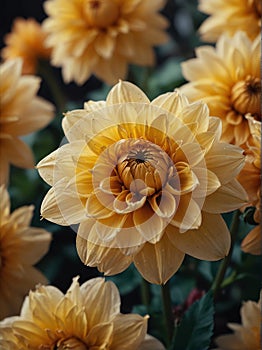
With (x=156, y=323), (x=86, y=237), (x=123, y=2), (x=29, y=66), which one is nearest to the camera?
(x=86, y=237)

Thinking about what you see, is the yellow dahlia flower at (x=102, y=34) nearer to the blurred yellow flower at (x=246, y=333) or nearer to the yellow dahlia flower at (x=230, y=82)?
the yellow dahlia flower at (x=230, y=82)

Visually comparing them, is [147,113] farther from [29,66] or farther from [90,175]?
[29,66]

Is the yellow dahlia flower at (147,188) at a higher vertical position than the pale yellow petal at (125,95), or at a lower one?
lower

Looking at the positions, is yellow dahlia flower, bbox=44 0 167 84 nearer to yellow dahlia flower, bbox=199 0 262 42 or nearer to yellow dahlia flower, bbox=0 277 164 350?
yellow dahlia flower, bbox=199 0 262 42

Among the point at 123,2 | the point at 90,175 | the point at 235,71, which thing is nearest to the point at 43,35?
the point at 123,2

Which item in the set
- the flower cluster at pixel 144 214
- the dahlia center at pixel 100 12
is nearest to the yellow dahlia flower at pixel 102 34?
the dahlia center at pixel 100 12

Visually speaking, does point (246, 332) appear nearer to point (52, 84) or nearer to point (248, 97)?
point (248, 97)
